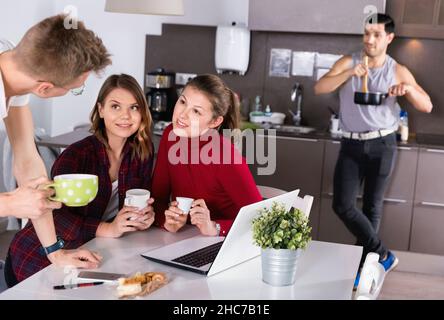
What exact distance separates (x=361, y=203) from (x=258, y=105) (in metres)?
1.07

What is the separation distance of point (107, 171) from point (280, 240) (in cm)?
84

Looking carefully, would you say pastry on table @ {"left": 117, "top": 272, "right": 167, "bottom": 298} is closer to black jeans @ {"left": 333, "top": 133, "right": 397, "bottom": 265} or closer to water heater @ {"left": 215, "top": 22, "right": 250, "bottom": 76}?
black jeans @ {"left": 333, "top": 133, "right": 397, "bottom": 265}

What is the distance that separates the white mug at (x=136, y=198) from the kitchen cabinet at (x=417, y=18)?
9.46 ft

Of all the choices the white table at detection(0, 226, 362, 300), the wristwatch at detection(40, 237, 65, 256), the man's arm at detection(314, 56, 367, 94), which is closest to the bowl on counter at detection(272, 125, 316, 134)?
the man's arm at detection(314, 56, 367, 94)

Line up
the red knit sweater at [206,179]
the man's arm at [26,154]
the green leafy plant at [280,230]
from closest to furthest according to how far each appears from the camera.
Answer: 1. the green leafy plant at [280,230]
2. the man's arm at [26,154]
3. the red knit sweater at [206,179]

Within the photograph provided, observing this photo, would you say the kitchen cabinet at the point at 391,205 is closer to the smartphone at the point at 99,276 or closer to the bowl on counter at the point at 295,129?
the bowl on counter at the point at 295,129

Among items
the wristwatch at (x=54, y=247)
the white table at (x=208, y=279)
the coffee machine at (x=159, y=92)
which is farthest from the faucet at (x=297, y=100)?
the wristwatch at (x=54, y=247)

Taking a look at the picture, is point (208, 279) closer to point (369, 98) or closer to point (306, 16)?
point (369, 98)

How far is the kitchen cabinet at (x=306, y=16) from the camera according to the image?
470cm

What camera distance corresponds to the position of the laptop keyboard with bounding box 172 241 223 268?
2098 mm

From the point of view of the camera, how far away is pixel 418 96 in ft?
14.7

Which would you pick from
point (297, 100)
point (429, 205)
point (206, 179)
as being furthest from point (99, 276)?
point (297, 100)

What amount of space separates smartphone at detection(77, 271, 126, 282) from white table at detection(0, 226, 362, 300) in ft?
0.11

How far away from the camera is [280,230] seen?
6.33 ft
